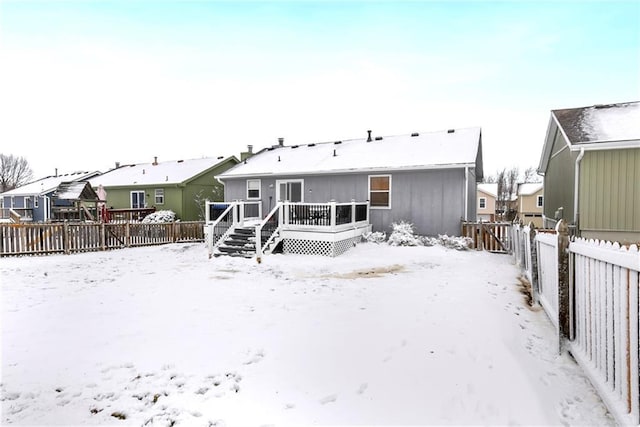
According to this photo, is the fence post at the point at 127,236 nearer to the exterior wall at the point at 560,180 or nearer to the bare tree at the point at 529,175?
the exterior wall at the point at 560,180

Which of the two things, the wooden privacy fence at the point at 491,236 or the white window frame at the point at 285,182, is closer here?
the wooden privacy fence at the point at 491,236

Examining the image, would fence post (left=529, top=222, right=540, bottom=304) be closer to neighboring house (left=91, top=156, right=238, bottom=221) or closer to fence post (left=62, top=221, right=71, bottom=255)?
fence post (left=62, top=221, right=71, bottom=255)

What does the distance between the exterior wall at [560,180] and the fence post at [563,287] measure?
7.27 meters

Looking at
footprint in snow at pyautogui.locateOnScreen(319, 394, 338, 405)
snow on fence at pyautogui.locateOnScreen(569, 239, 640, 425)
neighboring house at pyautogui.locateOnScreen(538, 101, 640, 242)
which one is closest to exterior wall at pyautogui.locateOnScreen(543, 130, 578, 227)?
neighboring house at pyautogui.locateOnScreen(538, 101, 640, 242)

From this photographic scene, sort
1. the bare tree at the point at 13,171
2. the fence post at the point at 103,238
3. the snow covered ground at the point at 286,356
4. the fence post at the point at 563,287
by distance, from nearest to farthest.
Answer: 1. the snow covered ground at the point at 286,356
2. the fence post at the point at 563,287
3. the fence post at the point at 103,238
4. the bare tree at the point at 13,171

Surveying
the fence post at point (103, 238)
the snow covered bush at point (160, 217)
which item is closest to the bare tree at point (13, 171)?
the snow covered bush at point (160, 217)

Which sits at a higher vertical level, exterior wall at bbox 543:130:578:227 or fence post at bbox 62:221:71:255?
exterior wall at bbox 543:130:578:227

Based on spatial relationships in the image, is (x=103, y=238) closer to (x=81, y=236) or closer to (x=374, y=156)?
(x=81, y=236)

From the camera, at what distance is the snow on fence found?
224 cm

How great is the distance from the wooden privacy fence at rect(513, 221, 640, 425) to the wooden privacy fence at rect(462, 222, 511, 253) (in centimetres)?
770

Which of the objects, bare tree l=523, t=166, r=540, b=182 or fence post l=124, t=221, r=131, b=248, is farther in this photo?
bare tree l=523, t=166, r=540, b=182

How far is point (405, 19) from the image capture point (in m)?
9.37

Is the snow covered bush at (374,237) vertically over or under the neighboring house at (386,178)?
under

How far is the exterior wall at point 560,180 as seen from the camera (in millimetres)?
9883
